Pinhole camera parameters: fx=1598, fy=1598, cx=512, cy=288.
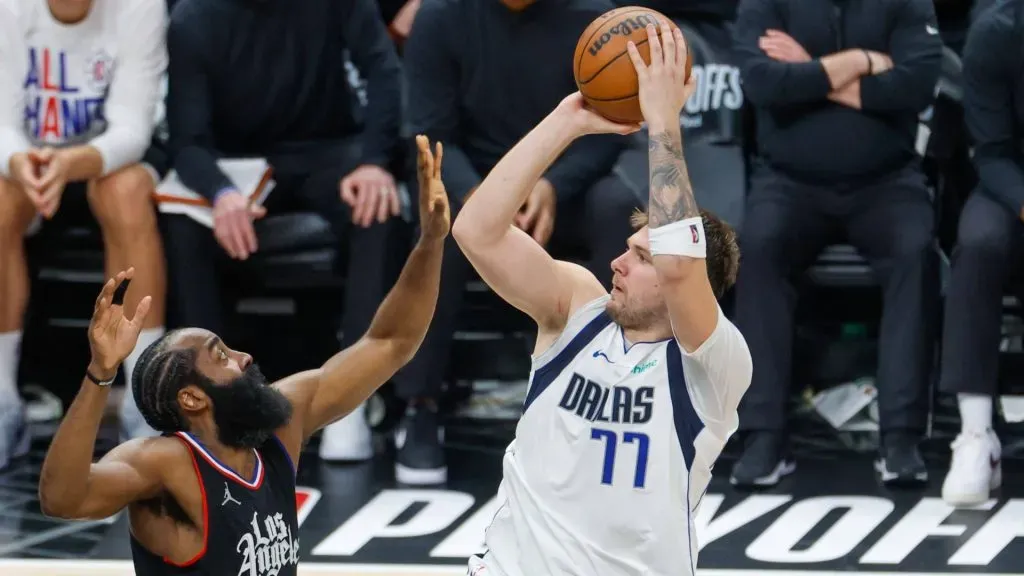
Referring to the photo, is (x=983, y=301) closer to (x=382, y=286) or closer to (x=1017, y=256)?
(x=1017, y=256)

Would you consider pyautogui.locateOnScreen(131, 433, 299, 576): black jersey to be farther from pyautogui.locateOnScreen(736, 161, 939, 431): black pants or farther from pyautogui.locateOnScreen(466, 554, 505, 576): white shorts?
pyautogui.locateOnScreen(736, 161, 939, 431): black pants

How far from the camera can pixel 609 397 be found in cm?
328

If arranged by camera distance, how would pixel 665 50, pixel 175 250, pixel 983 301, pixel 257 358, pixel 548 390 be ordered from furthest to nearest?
pixel 257 358 → pixel 175 250 → pixel 983 301 → pixel 548 390 → pixel 665 50

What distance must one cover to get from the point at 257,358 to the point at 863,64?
7.83 ft

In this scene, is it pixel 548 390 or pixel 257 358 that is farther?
pixel 257 358

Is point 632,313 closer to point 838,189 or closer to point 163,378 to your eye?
point 163,378

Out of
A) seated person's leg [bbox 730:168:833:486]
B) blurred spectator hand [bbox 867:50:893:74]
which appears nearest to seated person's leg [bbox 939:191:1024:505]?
seated person's leg [bbox 730:168:833:486]

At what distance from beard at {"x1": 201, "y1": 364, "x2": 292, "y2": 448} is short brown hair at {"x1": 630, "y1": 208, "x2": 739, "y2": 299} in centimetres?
95

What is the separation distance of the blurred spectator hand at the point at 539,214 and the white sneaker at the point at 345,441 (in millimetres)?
853

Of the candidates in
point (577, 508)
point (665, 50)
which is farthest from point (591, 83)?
point (577, 508)

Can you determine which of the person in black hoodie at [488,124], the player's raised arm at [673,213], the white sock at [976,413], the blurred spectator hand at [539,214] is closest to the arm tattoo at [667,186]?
the player's raised arm at [673,213]

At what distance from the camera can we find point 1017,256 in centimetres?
509

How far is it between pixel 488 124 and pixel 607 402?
7.64 ft

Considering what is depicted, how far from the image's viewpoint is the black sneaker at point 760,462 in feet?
16.6
